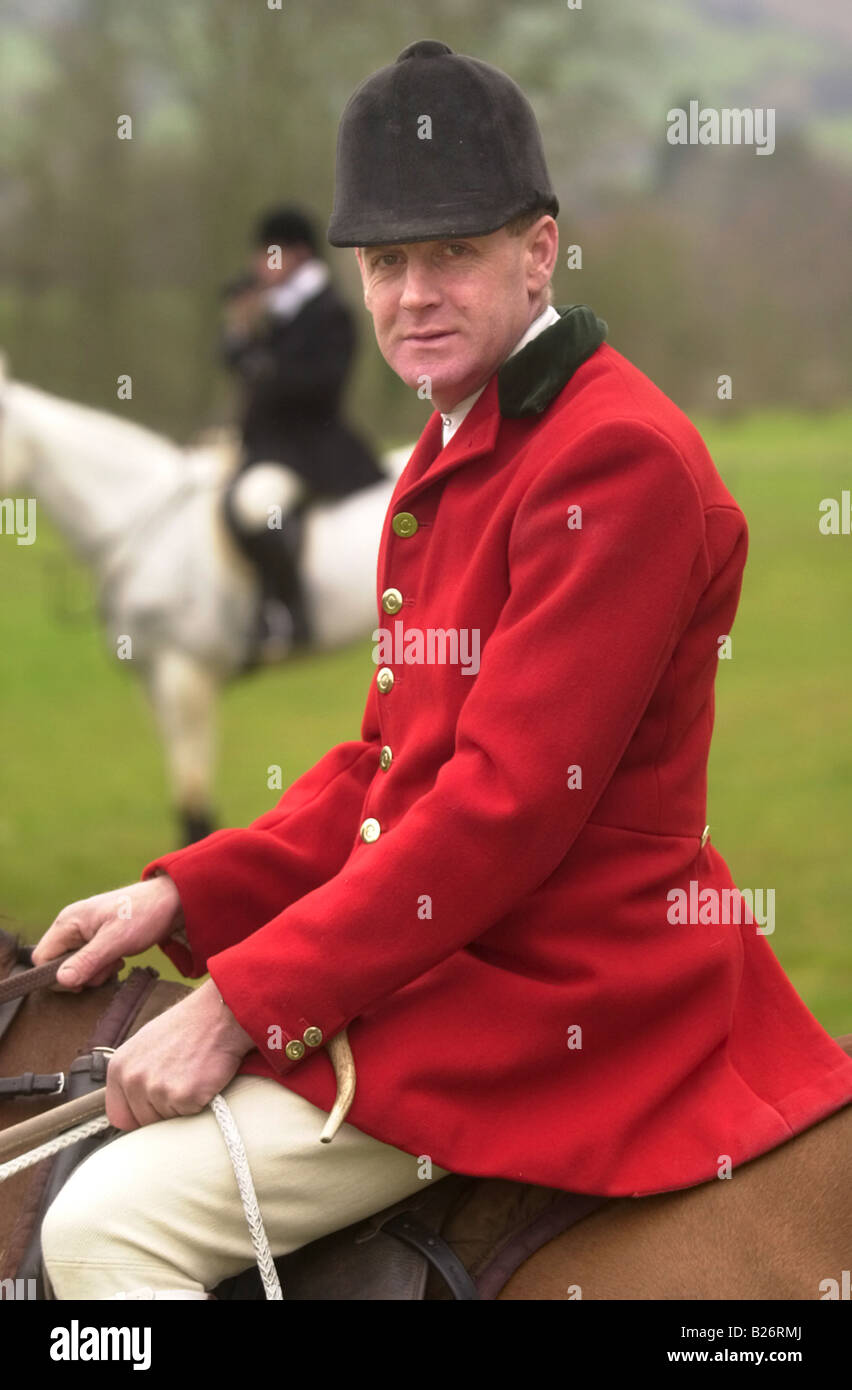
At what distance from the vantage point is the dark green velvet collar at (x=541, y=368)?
1.57 m

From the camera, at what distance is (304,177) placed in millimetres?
12453

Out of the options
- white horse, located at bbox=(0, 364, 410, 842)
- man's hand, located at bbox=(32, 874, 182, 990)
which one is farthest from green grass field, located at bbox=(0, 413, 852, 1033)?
white horse, located at bbox=(0, 364, 410, 842)

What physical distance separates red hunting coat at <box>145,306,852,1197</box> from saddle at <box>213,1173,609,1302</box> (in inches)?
3.1

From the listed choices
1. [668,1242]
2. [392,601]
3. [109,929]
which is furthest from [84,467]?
[668,1242]

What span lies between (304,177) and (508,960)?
11.8 meters

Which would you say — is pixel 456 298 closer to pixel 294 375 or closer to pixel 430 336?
pixel 430 336

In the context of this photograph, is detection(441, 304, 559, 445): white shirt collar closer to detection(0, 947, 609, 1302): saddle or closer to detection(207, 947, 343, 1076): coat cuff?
detection(207, 947, 343, 1076): coat cuff

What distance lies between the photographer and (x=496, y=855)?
4.73 ft

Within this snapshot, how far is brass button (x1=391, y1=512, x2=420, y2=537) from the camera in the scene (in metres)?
1.68

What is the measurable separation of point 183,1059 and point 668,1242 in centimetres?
51

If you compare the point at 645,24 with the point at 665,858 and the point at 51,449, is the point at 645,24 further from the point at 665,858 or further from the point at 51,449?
the point at 665,858

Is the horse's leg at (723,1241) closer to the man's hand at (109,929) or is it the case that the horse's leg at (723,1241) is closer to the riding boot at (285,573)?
the man's hand at (109,929)

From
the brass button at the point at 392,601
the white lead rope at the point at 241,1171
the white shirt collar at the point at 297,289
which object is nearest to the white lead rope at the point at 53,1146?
the white lead rope at the point at 241,1171
